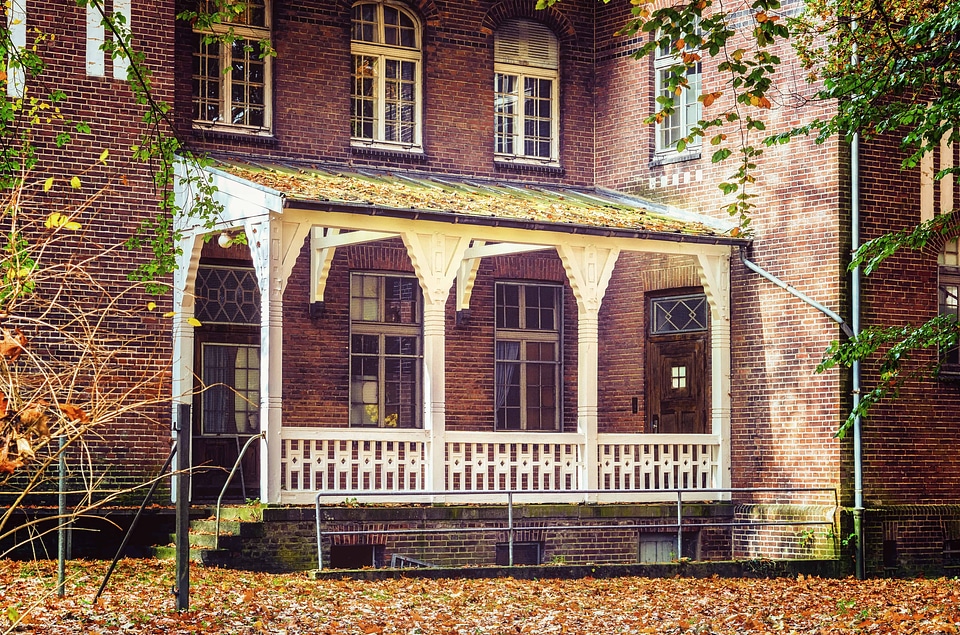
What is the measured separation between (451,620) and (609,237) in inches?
286

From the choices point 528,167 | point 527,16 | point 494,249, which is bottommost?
point 494,249

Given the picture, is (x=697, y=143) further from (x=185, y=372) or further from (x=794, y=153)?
(x=185, y=372)

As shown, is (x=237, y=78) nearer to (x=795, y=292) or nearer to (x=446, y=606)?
(x=795, y=292)

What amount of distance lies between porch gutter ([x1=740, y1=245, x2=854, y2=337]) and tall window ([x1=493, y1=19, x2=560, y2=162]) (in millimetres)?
3729

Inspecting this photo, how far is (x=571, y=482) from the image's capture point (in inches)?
685

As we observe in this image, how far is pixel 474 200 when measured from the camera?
57.7ft

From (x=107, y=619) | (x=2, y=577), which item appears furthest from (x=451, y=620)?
(x=2, y=577)

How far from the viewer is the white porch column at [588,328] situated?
1711cm

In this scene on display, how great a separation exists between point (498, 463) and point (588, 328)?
6.52 feet

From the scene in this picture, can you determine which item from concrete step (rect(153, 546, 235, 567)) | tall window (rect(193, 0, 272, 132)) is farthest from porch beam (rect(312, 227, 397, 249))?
concrete step (rect(153, 546, 235, 567))

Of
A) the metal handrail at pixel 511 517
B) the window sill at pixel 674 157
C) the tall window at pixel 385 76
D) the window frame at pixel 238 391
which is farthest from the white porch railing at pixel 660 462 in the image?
the tall window at pixel 385 76

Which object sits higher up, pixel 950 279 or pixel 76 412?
pixel 950 279

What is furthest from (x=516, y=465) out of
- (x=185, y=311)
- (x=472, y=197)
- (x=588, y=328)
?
(x=185, y=311)

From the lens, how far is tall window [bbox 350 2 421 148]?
19547mm
